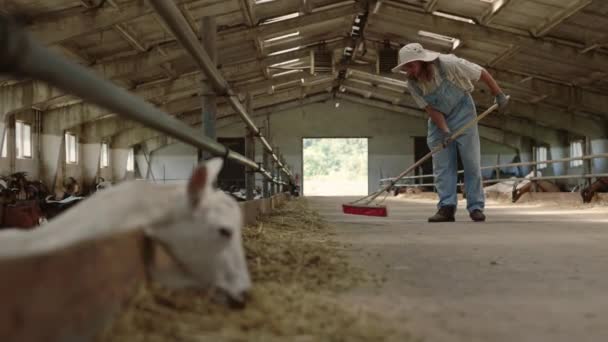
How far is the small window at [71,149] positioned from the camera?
52.6ft

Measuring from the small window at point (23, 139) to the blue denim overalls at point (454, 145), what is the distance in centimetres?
1084

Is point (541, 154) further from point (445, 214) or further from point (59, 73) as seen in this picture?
point (59, 73)

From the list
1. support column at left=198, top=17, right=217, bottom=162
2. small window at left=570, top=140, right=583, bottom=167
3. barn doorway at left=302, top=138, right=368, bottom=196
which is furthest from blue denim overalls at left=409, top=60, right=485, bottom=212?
barn doorway at left=302, top=138, right=368, bottom=196

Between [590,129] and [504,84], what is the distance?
2752mm

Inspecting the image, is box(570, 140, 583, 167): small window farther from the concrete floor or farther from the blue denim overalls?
the concrete floor

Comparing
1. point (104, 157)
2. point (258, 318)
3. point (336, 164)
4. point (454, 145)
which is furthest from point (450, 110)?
point (336, 164)

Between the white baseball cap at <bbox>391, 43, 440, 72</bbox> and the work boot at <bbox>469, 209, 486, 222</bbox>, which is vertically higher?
the white baseball cap at <bbox>391, 43, 440, 72</bbox>

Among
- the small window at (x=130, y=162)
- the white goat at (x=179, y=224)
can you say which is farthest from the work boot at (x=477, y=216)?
the small window at (x=130, y=162)

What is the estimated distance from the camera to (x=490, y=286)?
167 centimetres

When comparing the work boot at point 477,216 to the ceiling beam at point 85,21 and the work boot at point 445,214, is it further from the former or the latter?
the ceiling beam at point 85,21

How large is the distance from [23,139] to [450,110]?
11.4 meters

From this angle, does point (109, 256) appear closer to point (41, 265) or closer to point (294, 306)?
point (41, 265)

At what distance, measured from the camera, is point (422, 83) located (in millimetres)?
4504

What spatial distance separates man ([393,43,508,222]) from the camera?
14.4ft
